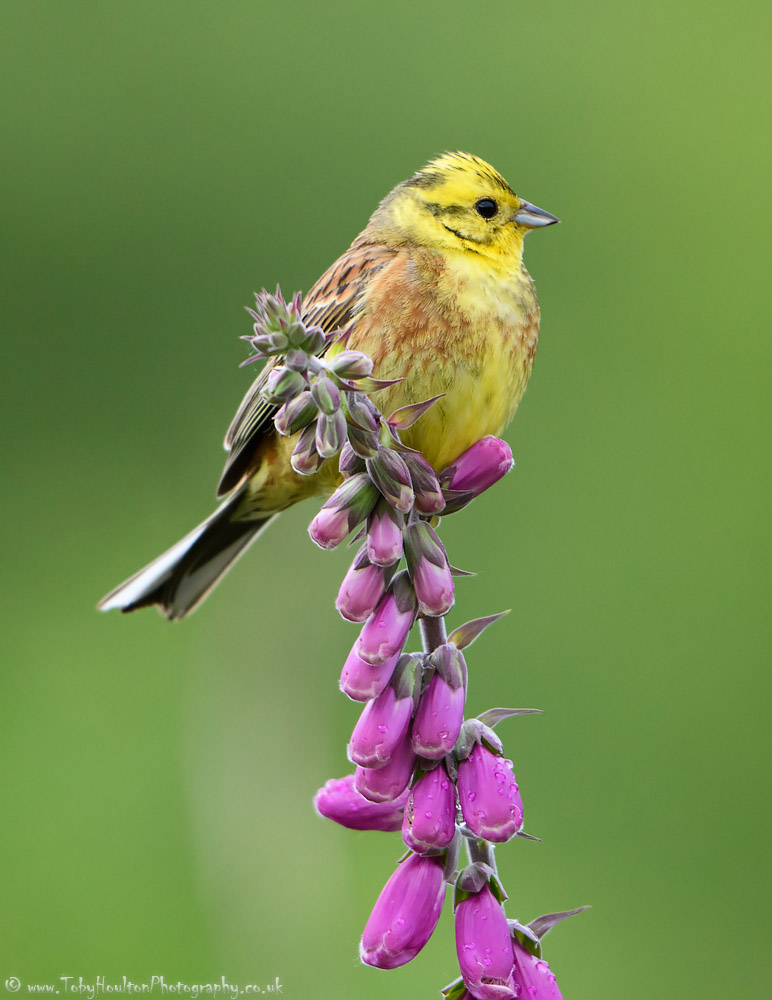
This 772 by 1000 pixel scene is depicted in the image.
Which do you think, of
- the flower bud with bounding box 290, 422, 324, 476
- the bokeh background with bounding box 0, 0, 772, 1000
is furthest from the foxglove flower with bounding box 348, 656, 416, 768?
the bokeh background with bounding box 0, 0, 772, 1000

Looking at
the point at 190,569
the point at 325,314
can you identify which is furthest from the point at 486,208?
the point at 190,569

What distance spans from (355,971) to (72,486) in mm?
5211

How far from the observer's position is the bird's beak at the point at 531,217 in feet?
10.9

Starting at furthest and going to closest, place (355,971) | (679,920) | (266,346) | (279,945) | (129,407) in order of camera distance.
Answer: (129,407) → (679,920) → (355,971) → (279,945) → (266,346)

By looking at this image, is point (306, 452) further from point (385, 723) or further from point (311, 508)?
point (311, 508)

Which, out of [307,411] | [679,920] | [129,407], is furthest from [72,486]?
[307,411]

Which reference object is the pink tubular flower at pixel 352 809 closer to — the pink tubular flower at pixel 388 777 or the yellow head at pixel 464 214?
the pink tubular flower at pixel 388 777

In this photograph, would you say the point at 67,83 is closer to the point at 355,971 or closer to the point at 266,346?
the point at 355,971

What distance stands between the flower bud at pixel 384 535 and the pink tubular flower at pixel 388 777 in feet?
0.82

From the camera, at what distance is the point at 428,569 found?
1.76 meters

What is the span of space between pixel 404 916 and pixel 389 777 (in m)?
0.18

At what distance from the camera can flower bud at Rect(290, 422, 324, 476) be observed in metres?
1.72

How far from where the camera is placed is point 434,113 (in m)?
8.88

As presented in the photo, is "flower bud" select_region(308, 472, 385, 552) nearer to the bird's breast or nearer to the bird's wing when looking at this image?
the bird's breast
